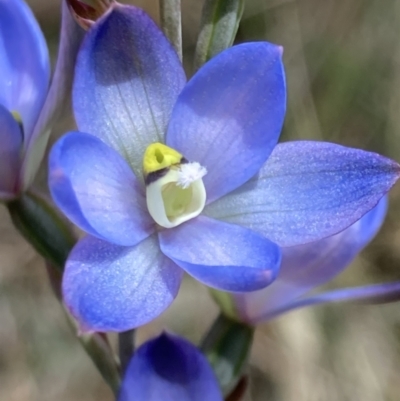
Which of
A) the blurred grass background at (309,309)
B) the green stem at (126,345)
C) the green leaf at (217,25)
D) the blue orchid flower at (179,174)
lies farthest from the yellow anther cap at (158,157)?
the blurred grass background at (309,309)

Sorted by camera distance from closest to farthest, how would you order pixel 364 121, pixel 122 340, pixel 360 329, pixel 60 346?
pixel 122 340
pixel 60 346
pixel 360 329
pixel 364 121

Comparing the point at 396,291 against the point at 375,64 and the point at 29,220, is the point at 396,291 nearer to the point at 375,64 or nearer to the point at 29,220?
the point at 29,220

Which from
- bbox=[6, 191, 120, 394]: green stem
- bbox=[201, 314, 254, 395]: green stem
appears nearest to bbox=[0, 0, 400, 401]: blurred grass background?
bbox=[201, 314, 254, 395]: green stem

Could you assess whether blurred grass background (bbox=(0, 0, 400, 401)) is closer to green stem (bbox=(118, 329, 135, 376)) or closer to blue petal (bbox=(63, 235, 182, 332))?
green stem (bbox=(118, 329, 135, 376))

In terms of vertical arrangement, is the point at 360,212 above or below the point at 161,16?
below

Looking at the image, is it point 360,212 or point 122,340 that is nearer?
point 360,212

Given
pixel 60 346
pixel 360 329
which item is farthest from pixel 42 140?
pixel 360 329

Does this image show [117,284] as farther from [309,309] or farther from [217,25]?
[309,309]
